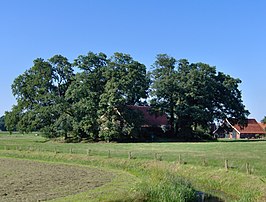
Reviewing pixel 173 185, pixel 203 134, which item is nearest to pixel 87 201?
pixel 173 185

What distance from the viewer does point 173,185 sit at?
20734mm

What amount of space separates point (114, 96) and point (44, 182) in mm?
40624

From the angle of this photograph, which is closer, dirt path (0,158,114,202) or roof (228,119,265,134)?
dirt path (0,158,114,202)

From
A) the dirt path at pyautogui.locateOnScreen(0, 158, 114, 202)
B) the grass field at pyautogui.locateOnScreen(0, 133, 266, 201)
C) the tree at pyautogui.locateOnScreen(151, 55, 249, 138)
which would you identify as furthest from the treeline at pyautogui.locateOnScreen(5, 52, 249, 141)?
the dirt path at pyautogui.locateOnScreen(0, 158, 114, 202)

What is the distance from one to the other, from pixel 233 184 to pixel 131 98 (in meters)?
45.7

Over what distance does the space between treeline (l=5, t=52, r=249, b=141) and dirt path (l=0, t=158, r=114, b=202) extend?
3471 cm

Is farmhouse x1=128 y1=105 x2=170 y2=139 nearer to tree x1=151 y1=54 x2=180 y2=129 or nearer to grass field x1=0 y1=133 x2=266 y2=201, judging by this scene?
tree x1=151 y1=54 x2=180 y2=129

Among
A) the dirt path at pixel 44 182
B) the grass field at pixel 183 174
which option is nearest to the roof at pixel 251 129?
the grass field at pixel 183 174

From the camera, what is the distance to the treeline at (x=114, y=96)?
2640 inches

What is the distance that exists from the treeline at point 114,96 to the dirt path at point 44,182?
34713 mm

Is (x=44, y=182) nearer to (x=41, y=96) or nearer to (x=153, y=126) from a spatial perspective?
(x=41, y=96)

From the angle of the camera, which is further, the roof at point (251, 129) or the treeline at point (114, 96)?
the roof at point (251, 129)

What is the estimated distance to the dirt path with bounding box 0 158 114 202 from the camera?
19656mm

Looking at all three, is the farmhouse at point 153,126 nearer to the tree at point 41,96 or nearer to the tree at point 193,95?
the tree at point 193,95
